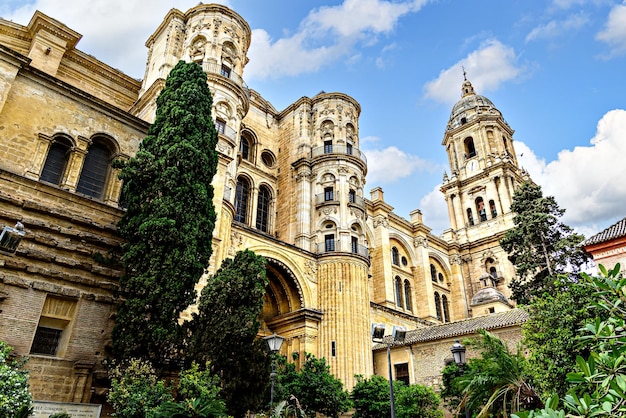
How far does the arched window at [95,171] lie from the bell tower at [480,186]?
28.0 meters

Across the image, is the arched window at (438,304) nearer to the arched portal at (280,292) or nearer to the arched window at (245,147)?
the arched portal at (280,292)

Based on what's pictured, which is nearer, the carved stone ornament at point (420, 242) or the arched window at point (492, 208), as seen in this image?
the carved stone ornament at point (420, 242)

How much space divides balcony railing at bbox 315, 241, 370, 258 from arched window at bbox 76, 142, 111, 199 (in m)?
12.2

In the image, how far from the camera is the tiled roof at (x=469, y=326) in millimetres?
18938

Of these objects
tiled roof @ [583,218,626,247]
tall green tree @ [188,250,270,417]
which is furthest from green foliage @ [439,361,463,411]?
tall green tree @ [188,250,270,417]

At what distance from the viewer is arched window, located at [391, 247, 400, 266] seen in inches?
1304

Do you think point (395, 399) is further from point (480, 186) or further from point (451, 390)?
point (480, 186)

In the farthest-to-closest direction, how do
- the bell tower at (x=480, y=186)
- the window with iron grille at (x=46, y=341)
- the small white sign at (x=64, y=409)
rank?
the bell tower at (x=480, y=186) → the window with iron grille at (x=46, y=341) → the small white sign at (x=64, y=409)

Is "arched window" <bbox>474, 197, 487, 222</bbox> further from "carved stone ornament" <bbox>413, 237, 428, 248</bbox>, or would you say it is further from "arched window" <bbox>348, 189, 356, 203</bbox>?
"arched window" <bbox>348, 189, 356, 203</bbox>

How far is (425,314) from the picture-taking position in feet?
105

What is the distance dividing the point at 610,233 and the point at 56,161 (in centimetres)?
1707

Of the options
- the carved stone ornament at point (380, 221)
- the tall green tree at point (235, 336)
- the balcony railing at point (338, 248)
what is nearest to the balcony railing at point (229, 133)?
the balcony railing at point (338, 248)

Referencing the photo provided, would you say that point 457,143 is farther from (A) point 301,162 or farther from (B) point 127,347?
(B) point 127,347

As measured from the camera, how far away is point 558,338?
9.63m
